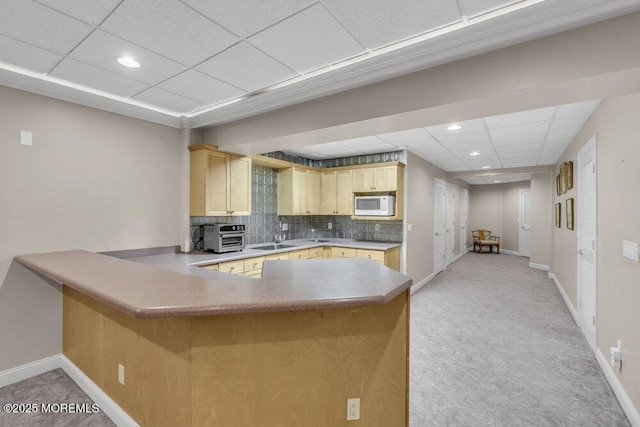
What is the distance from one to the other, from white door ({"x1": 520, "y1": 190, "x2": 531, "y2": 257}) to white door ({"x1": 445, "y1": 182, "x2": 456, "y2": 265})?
9.30 ft

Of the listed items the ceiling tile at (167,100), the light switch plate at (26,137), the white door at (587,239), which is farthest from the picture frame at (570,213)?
the light switch plate at (26,137)

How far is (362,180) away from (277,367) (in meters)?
4.13

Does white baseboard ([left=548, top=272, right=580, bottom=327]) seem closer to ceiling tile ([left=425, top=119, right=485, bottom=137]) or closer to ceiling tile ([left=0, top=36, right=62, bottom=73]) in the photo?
ceiling tile ([left=425, top=119, right=485, bottom=137])

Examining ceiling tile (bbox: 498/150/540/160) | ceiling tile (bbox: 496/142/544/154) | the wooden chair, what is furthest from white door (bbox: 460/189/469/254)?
ceiling tile (bbox: 496/142/544/154)

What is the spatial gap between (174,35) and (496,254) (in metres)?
11.0

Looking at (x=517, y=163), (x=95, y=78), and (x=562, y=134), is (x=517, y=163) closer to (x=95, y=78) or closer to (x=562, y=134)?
(x=562, y=134)

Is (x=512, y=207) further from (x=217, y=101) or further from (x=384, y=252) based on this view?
(x=217, y=101)

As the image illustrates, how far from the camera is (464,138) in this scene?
4.16m

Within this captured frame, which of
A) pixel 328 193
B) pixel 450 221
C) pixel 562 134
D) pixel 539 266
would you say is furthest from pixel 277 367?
pixel 539 266

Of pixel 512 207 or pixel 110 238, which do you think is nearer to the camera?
pixel 110 238

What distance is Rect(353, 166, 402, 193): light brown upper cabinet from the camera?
16.2 feet

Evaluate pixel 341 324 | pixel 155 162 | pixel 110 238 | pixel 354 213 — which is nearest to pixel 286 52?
pixel 341 324

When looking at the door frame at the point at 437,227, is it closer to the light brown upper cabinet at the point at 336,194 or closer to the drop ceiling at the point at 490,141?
the drop ceiling at the point at 490,141

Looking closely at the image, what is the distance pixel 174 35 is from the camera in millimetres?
1845
